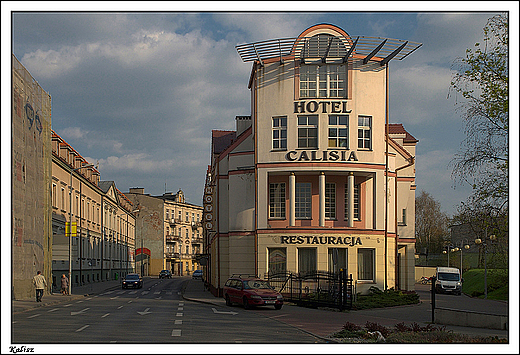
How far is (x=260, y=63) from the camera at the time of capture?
3475 centimetres

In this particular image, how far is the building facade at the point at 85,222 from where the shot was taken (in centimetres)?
4594

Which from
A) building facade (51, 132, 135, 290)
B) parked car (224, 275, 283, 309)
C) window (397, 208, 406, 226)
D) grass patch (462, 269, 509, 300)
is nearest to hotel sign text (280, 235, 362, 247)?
parked car (224, 275, 283, 309)

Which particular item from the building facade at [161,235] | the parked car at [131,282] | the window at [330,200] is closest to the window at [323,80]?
the window at [330,200]

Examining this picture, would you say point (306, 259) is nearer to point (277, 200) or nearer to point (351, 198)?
point (277, 200)

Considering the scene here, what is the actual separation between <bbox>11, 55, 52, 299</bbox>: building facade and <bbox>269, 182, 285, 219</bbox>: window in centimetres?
1506

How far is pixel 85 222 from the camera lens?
58875 millimetres

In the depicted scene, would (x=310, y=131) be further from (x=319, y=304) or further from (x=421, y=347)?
(x=421, y=347)

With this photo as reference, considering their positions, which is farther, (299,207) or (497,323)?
(299,207)

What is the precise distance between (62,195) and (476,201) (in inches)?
1544

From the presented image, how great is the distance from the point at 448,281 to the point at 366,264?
59.5 feet

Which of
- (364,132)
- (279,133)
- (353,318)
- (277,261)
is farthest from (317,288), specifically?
(364,132)

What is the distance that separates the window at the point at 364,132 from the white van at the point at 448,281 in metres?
20.7

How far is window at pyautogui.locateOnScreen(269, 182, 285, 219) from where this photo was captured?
116 ft

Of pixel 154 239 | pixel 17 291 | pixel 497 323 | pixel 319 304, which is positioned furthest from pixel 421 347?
pixel 154 239
